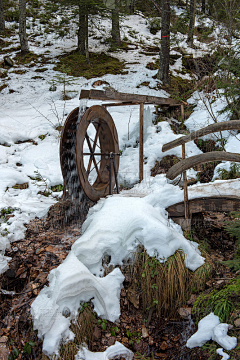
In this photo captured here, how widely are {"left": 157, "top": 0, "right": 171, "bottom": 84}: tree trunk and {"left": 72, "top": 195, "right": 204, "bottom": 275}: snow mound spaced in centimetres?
794

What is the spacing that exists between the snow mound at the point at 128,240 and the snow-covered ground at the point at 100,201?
1 centimetres

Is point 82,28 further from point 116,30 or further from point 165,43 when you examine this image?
point 165,43

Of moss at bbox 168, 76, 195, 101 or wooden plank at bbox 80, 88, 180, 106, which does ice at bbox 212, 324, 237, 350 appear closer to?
wooden plank at bbox 80, 88, 180, 106

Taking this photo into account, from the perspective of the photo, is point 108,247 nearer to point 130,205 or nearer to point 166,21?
point 130,205

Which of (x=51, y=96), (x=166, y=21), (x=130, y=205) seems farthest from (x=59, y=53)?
(x=130, y=205)

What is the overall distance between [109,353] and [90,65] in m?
11.0

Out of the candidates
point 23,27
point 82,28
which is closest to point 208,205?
point 82,28

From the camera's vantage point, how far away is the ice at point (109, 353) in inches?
89.0

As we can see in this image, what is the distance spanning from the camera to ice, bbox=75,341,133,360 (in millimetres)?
2262

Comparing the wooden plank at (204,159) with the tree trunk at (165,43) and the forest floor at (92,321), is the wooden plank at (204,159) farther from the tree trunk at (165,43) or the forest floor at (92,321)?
the tree trunk at (165,43)

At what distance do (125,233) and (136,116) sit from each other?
6.10 meters

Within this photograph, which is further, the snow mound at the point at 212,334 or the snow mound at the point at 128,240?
the snow mound at the point at 128,240

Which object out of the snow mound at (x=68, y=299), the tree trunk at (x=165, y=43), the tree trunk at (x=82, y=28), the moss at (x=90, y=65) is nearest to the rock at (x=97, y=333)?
the snow mound at (x=68, y=299)

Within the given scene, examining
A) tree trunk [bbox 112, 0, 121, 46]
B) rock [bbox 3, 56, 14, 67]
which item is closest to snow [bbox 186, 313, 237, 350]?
rock [bbox 3, 56, 14, 67]
